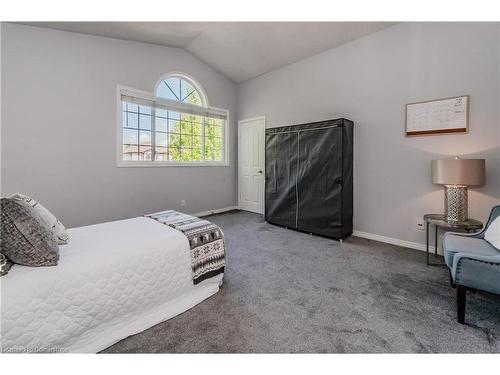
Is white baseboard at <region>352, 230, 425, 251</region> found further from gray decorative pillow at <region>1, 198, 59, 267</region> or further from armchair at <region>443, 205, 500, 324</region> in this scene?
gray decorative pillow at <region>1, 198, 59, 267</region>

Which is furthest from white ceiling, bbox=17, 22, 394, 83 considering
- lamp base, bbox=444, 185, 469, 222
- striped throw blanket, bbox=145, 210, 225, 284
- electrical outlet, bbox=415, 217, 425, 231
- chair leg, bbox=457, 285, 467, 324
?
chair leg, bbox=457, 285, 467, 324

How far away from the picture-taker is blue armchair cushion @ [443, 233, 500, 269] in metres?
1.77

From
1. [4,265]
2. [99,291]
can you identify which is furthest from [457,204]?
[4,265]

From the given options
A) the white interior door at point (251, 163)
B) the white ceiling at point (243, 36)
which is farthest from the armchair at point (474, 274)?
the white interior door at point (251, 163)

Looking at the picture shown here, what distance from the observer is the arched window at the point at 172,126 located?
12.4ft

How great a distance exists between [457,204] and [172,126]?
14.2ft

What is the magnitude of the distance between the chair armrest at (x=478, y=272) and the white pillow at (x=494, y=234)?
43 cm

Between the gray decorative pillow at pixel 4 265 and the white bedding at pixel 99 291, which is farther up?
the gray decorative pillow at pixel 4 265

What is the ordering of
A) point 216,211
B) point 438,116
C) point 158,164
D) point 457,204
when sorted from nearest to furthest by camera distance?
point 457,204 < point 438,116 < point 158,164 < point 216,211

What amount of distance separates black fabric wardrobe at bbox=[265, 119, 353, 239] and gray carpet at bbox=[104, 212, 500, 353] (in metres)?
0.75

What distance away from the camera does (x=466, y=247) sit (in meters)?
1.85

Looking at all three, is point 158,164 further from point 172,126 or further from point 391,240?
point 391,240

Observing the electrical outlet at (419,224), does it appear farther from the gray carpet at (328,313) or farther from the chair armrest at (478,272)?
the chair armrest at (478,272)
